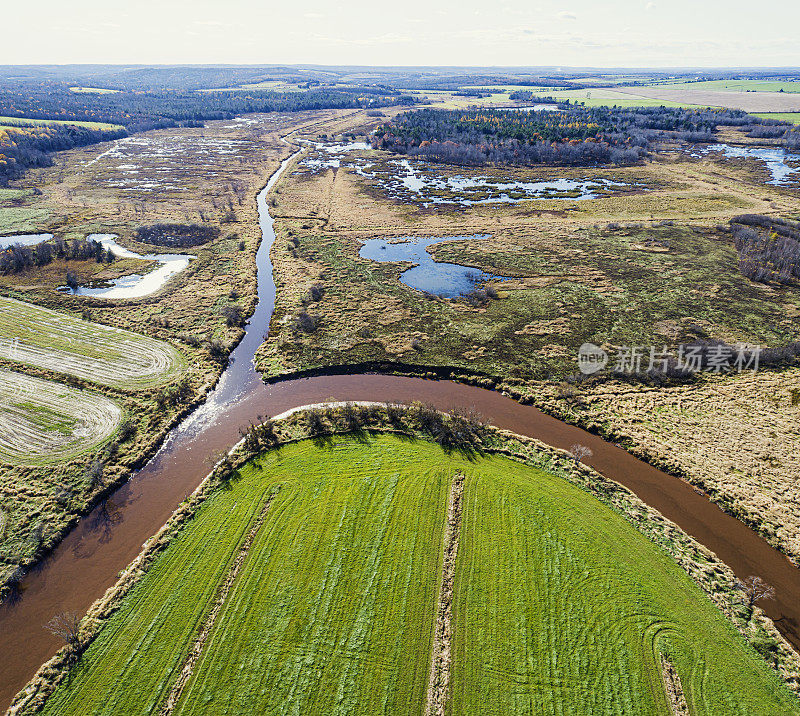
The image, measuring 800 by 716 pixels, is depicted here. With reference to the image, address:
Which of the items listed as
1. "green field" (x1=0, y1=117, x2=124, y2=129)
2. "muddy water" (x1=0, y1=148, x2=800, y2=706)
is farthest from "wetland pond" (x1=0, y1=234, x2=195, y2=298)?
"green field" (x1=0, y1=117, x2=124, y2=129)

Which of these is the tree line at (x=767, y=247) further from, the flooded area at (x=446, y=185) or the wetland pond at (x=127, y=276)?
the wetland pond at (x=127, y=276)

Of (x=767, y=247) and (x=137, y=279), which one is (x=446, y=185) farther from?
(x=137, y=279)

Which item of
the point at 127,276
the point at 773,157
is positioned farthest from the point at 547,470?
the point at 773,157

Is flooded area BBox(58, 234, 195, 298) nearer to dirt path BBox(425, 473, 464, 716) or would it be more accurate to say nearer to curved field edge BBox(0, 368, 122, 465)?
curved field edge BBox(0, 368, 122, 465)

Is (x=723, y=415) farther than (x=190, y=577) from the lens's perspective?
Yes

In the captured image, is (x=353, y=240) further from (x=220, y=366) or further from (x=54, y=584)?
(x=54, y=584)

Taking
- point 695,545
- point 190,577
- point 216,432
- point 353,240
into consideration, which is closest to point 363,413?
point 216,432
